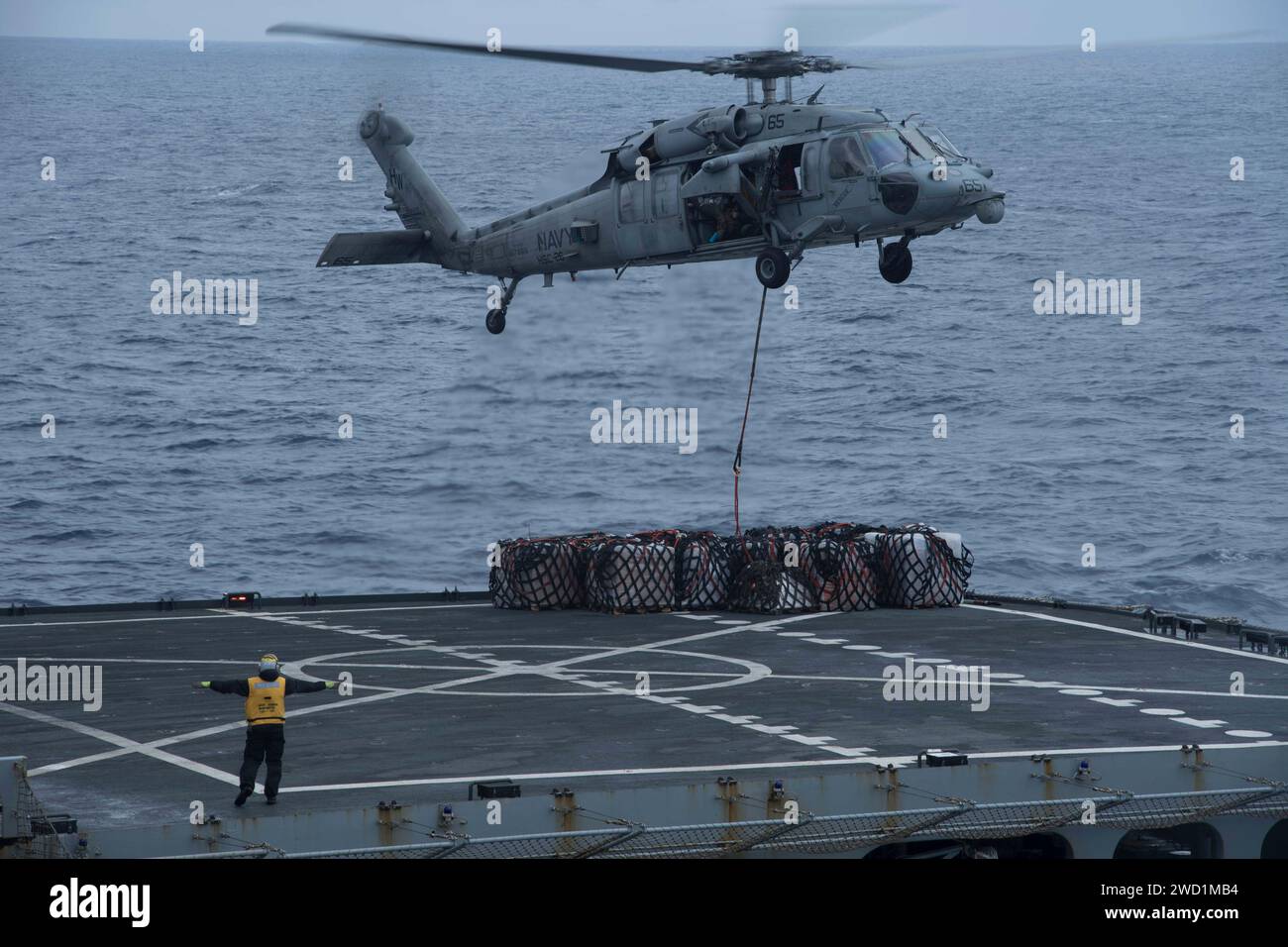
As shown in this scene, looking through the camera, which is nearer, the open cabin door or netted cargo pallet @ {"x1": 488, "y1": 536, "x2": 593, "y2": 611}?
the open cabin door

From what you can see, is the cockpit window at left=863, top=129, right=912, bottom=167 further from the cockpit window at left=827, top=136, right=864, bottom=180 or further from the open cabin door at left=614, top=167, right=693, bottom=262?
the open cabin door at left=614, top=167, right=693, bottom=262

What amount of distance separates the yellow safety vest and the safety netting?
19792mm

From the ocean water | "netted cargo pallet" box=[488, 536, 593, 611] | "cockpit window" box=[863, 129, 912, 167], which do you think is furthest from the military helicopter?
"netted cargo pallet" box=[488, 536, 593, 611]

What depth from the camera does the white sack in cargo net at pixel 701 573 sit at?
4159cm

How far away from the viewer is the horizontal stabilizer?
41719mm

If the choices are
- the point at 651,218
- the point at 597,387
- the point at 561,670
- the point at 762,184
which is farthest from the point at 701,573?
the point at 597,387

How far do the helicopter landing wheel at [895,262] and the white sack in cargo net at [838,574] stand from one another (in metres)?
7.90

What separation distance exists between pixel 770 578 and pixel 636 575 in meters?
3.10

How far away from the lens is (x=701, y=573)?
136 ft

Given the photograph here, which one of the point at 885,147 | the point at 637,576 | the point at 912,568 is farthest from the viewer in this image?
the point at 912,568

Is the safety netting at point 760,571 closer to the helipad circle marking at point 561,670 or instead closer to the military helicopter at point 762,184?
the helipad circle marking at point 561,670

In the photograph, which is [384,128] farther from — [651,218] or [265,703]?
[265,703]
